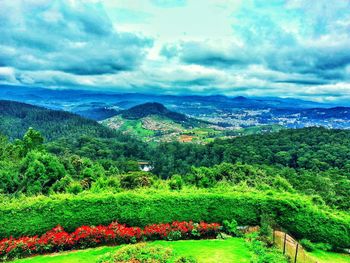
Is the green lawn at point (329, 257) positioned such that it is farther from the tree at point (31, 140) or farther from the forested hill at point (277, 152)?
the forested hill at point (277, 152)

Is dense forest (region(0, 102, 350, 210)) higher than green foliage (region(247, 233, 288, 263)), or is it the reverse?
green foliage (region(247, 233, 288, 263))

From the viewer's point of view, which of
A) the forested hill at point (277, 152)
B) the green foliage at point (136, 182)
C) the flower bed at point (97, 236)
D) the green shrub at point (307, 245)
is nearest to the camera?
the flower bed at point (97, 236)

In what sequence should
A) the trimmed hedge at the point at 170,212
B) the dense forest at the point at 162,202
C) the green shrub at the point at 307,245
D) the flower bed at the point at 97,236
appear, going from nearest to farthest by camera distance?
the flower bed at the point at 97,236 < the trimmed hedge at the point at 170,212 < the dense forest at the point at 162,202 < the green shrub at the point at 307,245

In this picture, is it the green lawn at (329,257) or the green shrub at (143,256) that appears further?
the green lawn at (329,257)

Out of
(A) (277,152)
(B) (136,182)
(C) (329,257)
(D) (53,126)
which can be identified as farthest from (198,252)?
(D) (53,126)

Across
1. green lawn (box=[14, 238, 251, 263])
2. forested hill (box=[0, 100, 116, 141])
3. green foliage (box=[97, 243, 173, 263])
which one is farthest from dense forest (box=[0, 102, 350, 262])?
forested hill (box=[0, 100, 116, 141])

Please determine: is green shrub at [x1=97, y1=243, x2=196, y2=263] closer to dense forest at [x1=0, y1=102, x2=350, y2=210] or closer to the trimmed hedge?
the trimmed hedge

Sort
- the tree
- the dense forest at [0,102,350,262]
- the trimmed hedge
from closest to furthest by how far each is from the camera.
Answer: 1. the trimmed hedge
2. the dense forest at [0,102,350,262]
3. the tree

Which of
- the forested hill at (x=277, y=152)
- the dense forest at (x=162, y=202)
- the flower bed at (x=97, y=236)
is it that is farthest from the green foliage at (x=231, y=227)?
the forested hill at (x=277, y=152)
